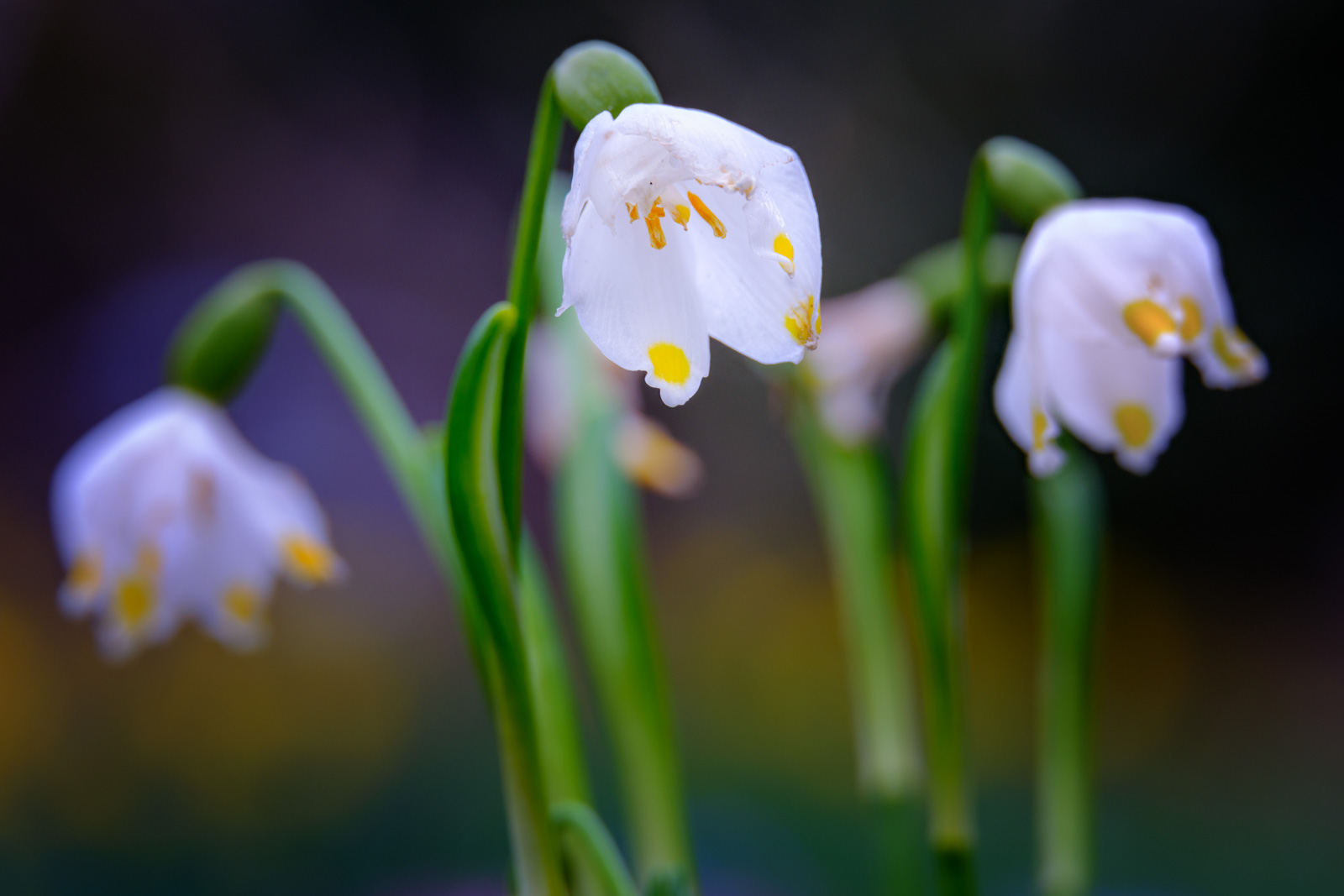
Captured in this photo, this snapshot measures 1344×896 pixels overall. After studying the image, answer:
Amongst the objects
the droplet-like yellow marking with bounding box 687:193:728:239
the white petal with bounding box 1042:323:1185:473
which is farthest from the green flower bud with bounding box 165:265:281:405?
the white petal with bounding box 1042:323:1185:473

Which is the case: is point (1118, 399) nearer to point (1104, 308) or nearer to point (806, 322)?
→ point (1104, 308)

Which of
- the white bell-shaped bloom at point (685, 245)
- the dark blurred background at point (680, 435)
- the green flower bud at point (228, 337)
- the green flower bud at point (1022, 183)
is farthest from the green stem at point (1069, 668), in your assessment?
the dark blurred background at point (680, 435)

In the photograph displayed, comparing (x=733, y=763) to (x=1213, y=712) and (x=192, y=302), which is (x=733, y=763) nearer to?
(x=1213, y=712)

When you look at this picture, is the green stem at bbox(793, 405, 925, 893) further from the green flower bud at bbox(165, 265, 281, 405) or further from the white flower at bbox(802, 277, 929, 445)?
the green flower bud at bbox(165, 265, 281, 405)

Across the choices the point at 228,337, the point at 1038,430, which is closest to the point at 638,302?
the point at 1038,430

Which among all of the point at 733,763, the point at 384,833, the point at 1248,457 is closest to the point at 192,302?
the point at 384,833
